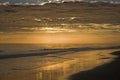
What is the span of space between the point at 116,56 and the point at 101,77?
4.87m

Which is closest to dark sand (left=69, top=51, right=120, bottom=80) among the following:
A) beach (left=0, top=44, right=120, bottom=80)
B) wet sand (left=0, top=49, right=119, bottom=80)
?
beach (left=0, top=44, right=120, bottom=80)

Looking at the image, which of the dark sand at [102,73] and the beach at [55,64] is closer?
the dark sand at [102,73]

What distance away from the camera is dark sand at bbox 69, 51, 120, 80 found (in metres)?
13.7

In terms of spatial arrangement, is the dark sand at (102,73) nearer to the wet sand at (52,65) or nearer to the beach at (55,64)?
the beach at (55,64)

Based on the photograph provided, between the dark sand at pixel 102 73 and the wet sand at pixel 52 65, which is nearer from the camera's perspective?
the dark sand at pixel 102 73

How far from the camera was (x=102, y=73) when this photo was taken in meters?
14.5

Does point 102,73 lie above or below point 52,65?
above

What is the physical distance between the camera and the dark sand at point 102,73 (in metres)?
13.7

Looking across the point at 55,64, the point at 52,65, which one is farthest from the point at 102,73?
the point at 55,64

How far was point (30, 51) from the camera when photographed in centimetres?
2078

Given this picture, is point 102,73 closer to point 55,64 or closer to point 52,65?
point 52,65

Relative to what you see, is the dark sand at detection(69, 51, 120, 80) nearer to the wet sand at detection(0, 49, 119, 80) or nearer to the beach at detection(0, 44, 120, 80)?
the beach at detection(0, 44, 120, 80)

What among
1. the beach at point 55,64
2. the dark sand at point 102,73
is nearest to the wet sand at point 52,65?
the beach at point 55,64

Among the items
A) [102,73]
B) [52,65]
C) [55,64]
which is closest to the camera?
[102,73]
